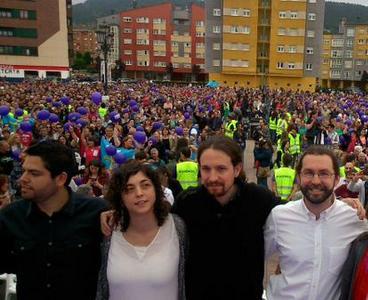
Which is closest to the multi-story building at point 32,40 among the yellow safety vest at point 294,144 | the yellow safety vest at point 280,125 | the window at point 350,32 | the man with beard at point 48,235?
the yellow safety vest at point 280,125

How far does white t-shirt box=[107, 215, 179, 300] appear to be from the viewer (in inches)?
104

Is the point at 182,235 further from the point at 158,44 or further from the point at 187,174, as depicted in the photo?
the point at 158,44

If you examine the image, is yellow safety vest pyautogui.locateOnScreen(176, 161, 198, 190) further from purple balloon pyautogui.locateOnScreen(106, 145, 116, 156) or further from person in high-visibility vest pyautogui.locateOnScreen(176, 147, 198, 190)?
purple balloon pyautogui.locateOnScreen(106, 145, 116, 156)

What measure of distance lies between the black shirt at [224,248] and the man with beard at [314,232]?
0.48 ft

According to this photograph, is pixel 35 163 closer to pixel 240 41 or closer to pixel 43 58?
pixel 240 41

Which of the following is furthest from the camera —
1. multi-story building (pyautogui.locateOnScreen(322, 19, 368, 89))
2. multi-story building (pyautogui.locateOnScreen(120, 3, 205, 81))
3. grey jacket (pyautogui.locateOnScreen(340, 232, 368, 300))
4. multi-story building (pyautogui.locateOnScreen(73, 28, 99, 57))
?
multi-story building (pyautogui.locateOnScreen(73, 28, 99, 57))

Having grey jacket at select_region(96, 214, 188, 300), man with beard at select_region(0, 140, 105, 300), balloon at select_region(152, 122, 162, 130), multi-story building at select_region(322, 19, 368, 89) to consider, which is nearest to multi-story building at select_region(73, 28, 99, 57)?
multi-story building at select_region(322, 19, 368, 89)

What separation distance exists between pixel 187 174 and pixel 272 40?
192ft

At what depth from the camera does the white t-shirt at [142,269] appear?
263 centimetres

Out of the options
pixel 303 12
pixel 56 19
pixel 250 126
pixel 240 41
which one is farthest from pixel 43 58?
pixel 250 126

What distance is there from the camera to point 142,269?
263 centimetres

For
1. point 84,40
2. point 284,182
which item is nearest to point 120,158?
point 284,182

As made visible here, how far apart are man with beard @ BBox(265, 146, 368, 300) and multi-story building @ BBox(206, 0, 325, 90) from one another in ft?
197

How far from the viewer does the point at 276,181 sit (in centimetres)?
781
